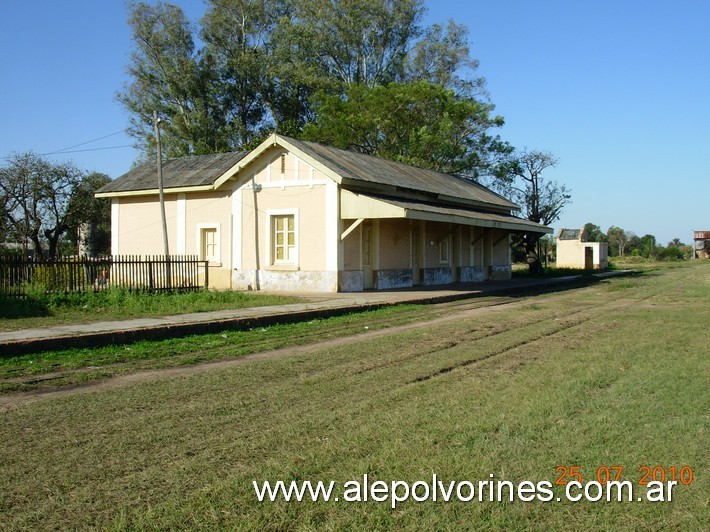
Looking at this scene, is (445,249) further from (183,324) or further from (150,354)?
(150,354)

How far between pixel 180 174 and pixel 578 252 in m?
33.6

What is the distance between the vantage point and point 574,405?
6430 mm

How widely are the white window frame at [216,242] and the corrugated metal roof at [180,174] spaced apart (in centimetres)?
160

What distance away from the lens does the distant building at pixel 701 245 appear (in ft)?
312

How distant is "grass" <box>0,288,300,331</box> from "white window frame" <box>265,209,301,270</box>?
413cm

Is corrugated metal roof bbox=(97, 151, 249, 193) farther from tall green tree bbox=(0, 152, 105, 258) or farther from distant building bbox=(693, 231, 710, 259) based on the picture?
distant building bbox=(693, 231, 710, 259)

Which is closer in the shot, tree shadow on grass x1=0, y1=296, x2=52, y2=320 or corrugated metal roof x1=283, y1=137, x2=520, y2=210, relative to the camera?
tree shadow on grass x1=0, y1=296, x2=52, y2=320

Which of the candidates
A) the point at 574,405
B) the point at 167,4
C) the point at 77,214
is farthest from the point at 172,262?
the point at 167,4

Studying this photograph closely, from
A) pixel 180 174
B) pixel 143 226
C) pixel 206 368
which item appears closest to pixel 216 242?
pixel 180 174

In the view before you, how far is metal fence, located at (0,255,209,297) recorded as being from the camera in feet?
54.5

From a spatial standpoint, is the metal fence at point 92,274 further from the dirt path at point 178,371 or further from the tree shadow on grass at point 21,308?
the dirt path at point 178,371

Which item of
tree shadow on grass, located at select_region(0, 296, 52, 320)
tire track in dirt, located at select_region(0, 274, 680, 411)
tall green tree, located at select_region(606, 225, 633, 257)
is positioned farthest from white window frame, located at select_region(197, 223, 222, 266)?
tall green tree, located at select_region(606, 225, 633, 257)

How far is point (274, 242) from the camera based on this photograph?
2328cm
